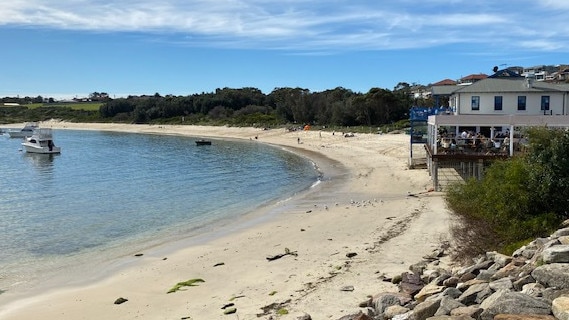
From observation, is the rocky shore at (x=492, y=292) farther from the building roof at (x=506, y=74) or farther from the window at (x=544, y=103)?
the building roof at (x=506, y=74)

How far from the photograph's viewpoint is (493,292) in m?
8.36

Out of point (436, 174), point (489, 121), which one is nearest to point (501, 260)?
point (489, 121)

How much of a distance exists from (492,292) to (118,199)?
28185 mm

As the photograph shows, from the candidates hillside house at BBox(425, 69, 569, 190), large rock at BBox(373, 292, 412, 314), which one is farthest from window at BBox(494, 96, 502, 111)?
large rock at BBox(373, 292, 412, 314)

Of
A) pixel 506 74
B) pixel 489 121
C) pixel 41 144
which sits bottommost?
pixel 41 144

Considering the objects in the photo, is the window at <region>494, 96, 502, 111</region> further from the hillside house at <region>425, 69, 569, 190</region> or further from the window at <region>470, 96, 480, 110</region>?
the window at <region>470, 96, 480, 110</region>

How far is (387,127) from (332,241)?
59.1m

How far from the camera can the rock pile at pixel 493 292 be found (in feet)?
23.1

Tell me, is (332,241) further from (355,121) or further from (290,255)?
(355,121)

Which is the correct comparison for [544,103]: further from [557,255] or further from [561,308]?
[561,308]

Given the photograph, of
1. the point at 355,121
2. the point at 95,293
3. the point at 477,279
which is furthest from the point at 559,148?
the point at 355,121

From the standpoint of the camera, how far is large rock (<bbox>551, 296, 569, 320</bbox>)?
6530 millimetres

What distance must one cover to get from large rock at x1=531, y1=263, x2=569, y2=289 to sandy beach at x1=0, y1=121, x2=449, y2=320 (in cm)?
382

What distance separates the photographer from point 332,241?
19.2 meters
